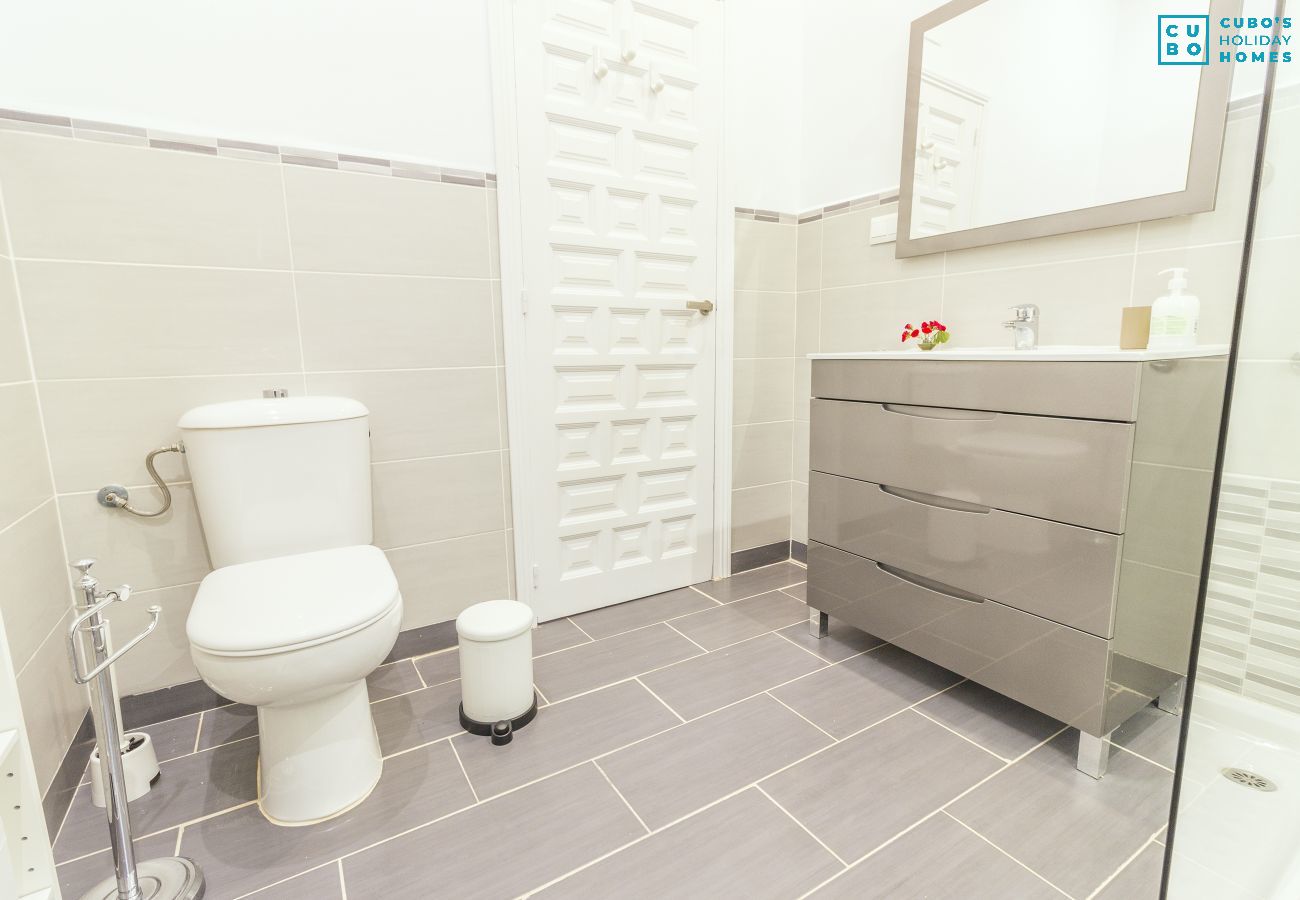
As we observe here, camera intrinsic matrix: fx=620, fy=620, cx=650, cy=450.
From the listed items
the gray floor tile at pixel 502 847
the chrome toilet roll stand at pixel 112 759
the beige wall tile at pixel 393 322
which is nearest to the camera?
the chrome toilet roll stand at pixel 112 759

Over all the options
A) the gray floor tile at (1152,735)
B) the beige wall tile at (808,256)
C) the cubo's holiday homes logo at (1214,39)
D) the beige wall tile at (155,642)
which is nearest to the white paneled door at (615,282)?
the beige wall tile at (808,256)

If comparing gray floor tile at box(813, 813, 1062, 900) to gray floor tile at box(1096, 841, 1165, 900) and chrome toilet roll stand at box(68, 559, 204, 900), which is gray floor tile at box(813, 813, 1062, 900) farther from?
chrome toilet roll stand at box(68, 559, 204, 900)

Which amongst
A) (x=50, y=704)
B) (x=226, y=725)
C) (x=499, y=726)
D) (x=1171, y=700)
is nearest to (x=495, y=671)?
(x=499, y=726)

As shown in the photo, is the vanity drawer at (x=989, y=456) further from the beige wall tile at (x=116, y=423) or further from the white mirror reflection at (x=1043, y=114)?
the beige wall tile at (x=116, y=423)

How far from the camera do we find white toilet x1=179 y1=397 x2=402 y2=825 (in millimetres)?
1125

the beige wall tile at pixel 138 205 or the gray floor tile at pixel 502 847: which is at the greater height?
the beige wall tile at pixel 138 205

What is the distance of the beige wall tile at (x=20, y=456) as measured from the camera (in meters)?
1.20

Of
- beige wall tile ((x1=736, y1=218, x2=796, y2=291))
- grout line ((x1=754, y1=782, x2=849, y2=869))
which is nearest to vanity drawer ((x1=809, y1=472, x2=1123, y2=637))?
grout line ((x1=754, y1=782, x2=849, y2=869))

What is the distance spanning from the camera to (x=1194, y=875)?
83cm

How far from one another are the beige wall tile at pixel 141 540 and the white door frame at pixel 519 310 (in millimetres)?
855

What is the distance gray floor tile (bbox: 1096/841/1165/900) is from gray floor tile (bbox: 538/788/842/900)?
0.47 m

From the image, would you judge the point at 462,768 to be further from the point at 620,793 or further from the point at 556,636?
the point at 556,636

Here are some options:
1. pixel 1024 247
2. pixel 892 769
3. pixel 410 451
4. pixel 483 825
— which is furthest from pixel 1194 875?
pixel 410 451

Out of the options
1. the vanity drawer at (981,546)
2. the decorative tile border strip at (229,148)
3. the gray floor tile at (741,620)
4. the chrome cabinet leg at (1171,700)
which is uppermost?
the decorative tile border strip at (229,148)
